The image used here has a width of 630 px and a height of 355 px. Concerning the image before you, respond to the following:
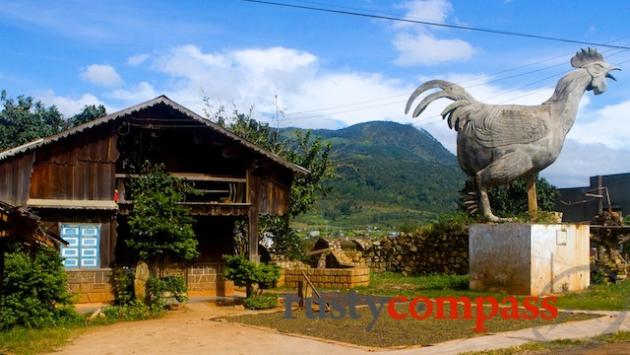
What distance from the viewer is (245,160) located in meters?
21.0

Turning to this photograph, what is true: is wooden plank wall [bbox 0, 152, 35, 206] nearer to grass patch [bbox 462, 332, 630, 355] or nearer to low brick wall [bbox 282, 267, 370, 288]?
low brick wall [bbox 282, 267, 370, 288]

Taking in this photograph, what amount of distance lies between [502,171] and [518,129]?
4.24 ft

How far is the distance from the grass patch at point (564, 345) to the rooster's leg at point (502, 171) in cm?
821

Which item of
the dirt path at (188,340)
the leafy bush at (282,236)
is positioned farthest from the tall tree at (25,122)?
the dirt path at (188,340)

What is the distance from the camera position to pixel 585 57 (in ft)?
71.2

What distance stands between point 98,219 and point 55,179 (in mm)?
1498

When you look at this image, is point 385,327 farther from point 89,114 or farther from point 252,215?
point 89,114

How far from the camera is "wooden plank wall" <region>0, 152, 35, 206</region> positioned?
18.1 meters

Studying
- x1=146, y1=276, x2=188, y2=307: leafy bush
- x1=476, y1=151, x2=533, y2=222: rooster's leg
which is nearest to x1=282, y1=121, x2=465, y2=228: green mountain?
x1=476, y1=151, x2=533, y2=222: rooster's leg

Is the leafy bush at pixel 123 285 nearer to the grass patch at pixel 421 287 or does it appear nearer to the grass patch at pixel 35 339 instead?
the grass patch at pixel 35 339

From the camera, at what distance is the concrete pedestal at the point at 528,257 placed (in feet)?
64.8

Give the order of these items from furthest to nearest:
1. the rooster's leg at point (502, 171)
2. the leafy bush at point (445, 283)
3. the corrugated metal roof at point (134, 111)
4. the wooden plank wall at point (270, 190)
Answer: the leafy bush at point (445, 283) < the wooden plank wall at point (270, 190) < the rooster's leg at point (502, 171) < the corrugated metal roof at point (134, 111)

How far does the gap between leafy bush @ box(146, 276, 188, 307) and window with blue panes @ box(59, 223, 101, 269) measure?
197 centimetres

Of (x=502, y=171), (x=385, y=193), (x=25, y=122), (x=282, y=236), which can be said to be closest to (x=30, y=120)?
(x=25, y=122)
